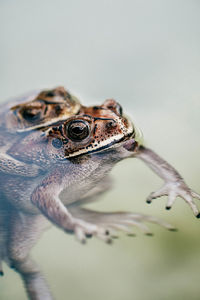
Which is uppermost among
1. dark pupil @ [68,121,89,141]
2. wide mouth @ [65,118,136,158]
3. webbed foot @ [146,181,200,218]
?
dark pupil @ [68,121,89,141]

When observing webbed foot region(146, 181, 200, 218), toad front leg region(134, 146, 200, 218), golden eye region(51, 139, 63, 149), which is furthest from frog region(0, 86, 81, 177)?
webbed foot region(146, 181, 200, 218)

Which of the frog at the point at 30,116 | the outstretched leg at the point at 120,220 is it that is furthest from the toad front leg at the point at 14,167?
the outstretched leg at the point at 120,220

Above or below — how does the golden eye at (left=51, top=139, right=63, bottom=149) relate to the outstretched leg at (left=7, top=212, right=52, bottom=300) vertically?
above

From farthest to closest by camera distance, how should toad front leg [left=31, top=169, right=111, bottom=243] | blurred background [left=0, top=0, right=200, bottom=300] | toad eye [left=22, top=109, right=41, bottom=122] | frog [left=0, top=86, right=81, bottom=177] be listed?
1. toad eye [left=22, top=109, right=41, bottom=122]
2. frog [left=0, top=86, right=81, bottom=177]
3. blurred background [left=0, top=0, right=200, bottom=300]
4. toad front leg [left=31, top=169, right=111, bottom=243]

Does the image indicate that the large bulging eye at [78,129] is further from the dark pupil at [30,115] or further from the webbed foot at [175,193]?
the webbed foot at [175,193]

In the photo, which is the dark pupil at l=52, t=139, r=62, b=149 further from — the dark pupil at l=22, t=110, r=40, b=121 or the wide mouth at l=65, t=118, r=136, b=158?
the dark pupil at l=22, t=110, r=40, b=121

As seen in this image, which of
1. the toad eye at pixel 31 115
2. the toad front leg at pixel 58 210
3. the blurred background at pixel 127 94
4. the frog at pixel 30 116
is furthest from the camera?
the toad eye at pixel 31 115
